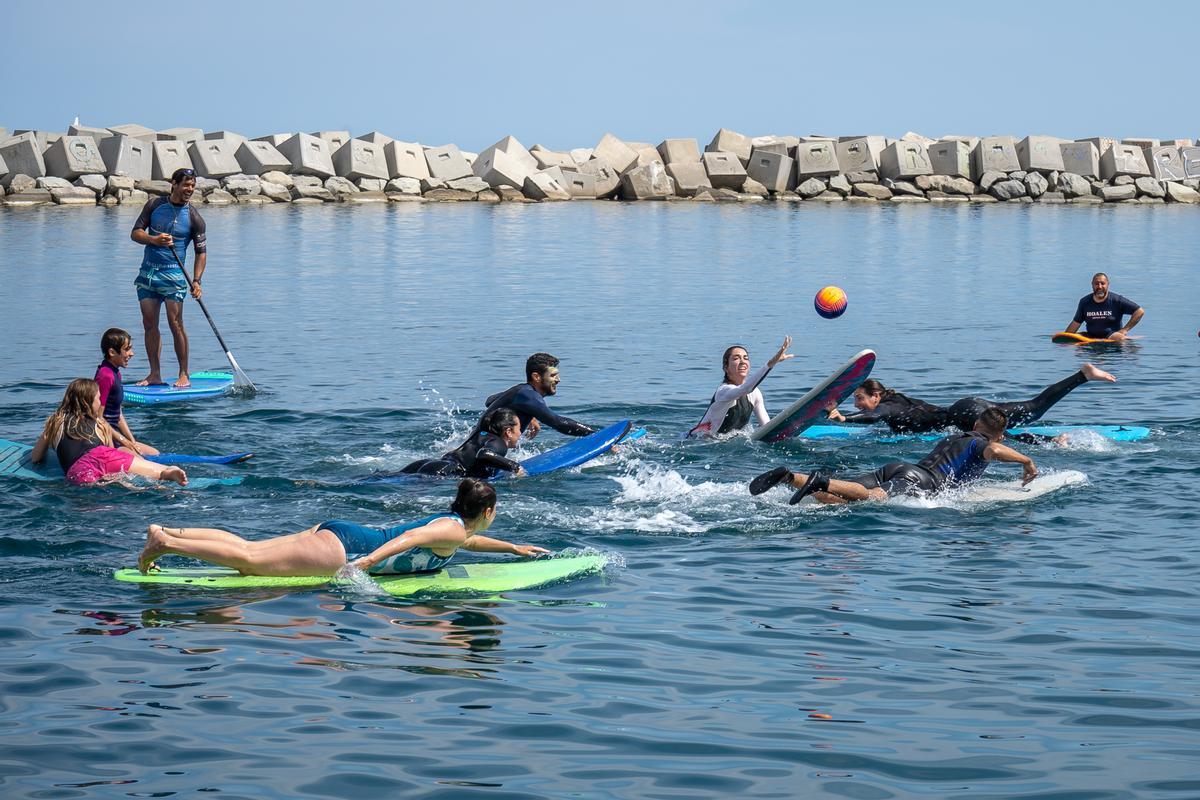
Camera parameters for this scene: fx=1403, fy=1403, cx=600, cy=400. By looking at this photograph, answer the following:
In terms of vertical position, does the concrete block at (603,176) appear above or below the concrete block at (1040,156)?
below

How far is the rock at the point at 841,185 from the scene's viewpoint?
6856cm

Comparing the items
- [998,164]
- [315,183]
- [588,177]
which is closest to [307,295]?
[315,183]

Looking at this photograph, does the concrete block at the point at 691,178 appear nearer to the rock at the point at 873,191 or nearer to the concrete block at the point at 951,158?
the rock at the point at 873,191

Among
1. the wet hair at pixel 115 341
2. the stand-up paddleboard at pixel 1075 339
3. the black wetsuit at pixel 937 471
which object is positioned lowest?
the black wetsuit at pixel 937 471

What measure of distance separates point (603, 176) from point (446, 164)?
7.70 meters

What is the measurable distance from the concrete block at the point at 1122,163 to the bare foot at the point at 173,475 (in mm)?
65003

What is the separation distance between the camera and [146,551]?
9633 millimetres

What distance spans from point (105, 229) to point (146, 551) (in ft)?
132

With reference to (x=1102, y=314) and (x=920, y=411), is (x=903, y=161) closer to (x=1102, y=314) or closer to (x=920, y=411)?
(x=1102, y=314)

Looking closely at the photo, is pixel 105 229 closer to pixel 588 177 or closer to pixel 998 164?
pixel 588 177

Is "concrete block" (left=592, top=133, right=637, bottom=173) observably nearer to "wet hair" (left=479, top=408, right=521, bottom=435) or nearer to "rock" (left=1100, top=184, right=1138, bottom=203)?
"rock" (left=1100, top=184, right=1138, bottom=203)

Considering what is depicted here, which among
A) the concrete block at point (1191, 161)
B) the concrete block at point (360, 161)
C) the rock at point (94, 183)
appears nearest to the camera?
→ the rock at point (94, 183)

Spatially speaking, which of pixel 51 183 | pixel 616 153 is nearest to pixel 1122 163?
pixel 616 153

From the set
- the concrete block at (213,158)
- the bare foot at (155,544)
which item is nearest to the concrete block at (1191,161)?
the concrete block at (213,158)
